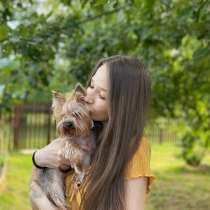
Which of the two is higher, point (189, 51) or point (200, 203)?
point (189, 51)

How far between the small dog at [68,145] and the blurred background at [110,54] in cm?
51

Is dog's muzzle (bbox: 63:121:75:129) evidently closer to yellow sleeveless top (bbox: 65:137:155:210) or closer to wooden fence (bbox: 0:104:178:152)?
yellow sleeveless top (bbox: 65:137:155:210)

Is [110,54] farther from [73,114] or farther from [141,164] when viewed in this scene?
[141,164]

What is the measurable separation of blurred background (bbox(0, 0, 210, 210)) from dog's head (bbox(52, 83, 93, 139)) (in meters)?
0.56

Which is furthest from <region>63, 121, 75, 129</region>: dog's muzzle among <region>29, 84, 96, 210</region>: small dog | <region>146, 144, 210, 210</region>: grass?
<region>146, 144, 210, 210</region>: grass

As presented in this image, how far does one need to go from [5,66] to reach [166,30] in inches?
68.1

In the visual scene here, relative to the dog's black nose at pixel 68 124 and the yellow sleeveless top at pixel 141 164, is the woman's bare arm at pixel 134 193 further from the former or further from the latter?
the dog's black nose at pixel 68 124

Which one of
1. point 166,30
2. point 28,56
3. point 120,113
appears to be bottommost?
point 120,113

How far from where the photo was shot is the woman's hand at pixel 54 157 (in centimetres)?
301

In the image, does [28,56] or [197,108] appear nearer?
[28,56]

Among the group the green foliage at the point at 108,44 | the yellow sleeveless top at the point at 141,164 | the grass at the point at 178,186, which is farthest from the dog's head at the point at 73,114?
the grass at the point at 178,186

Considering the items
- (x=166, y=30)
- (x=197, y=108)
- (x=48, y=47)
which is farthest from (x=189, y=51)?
(x=48, y=47)

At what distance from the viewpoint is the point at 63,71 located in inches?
364

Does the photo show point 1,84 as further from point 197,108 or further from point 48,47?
point 197,108
